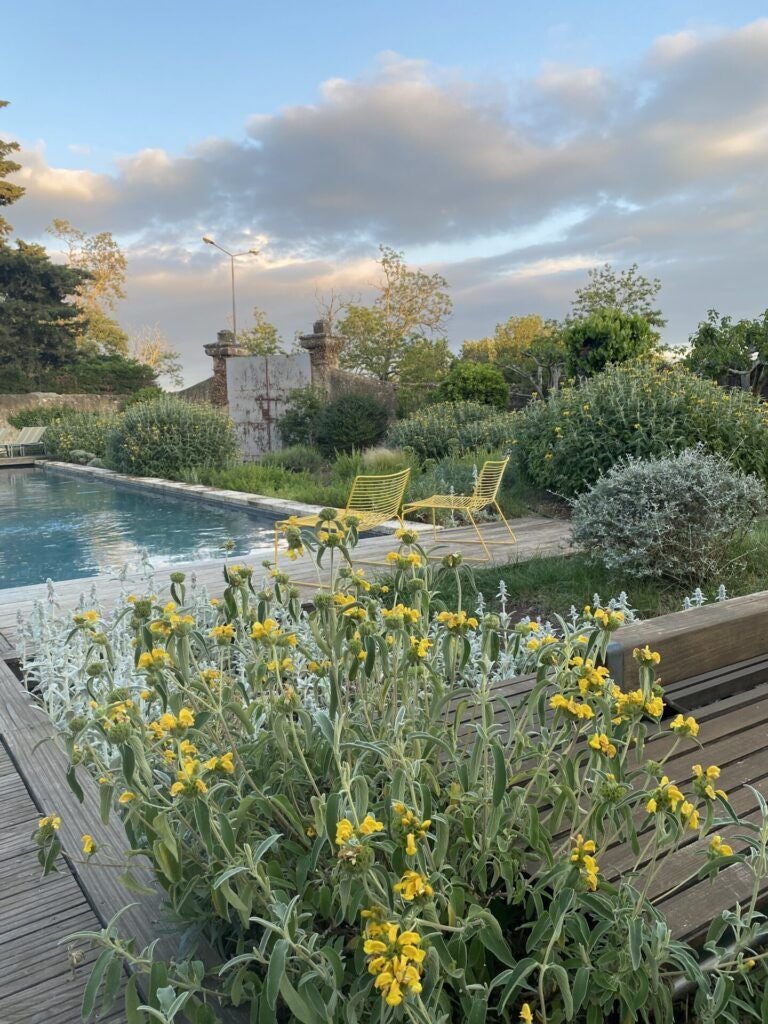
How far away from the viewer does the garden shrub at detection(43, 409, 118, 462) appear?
17.0m

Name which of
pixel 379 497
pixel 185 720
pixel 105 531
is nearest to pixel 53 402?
pixel 105 531

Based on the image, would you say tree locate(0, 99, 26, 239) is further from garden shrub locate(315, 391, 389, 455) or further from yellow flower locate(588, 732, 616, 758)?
yellow flower locate(588, 732, 616, 758)

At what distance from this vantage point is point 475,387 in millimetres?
14945

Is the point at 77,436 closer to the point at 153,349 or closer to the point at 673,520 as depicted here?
the point at 673,520

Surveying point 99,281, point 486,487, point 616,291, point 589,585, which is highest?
point 99,281

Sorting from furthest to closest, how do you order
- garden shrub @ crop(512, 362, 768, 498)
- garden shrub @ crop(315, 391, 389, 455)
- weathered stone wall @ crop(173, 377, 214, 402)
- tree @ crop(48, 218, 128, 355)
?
tree @ crop(48, 218, 128, 355) → weathered stone wall @ crop(173, 377, 214, 402) → garden shrub @ crop(315, 391, 389, 455) → garden shrub @ crop(512, 362, 768, 498)

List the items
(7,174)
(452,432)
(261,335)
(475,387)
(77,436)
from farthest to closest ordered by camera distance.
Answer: (261,335), (7,174), (77,436), (475,387), (452,432)

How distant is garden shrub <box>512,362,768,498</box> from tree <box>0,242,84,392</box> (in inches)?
1037

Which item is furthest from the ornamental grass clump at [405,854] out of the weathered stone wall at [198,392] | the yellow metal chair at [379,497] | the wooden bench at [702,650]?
the weathered stone wall at [198,392]

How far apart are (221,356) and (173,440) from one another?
409cm

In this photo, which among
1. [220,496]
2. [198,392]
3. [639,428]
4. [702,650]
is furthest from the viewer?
[198,392]

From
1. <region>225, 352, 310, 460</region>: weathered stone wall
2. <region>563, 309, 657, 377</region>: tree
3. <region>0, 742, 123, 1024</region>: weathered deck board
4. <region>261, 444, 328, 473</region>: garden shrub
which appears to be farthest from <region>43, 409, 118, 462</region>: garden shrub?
<region>0, 742, 123, 1024</region>: weathered deck board

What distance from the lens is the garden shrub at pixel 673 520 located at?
409cm

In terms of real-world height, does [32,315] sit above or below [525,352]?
above
